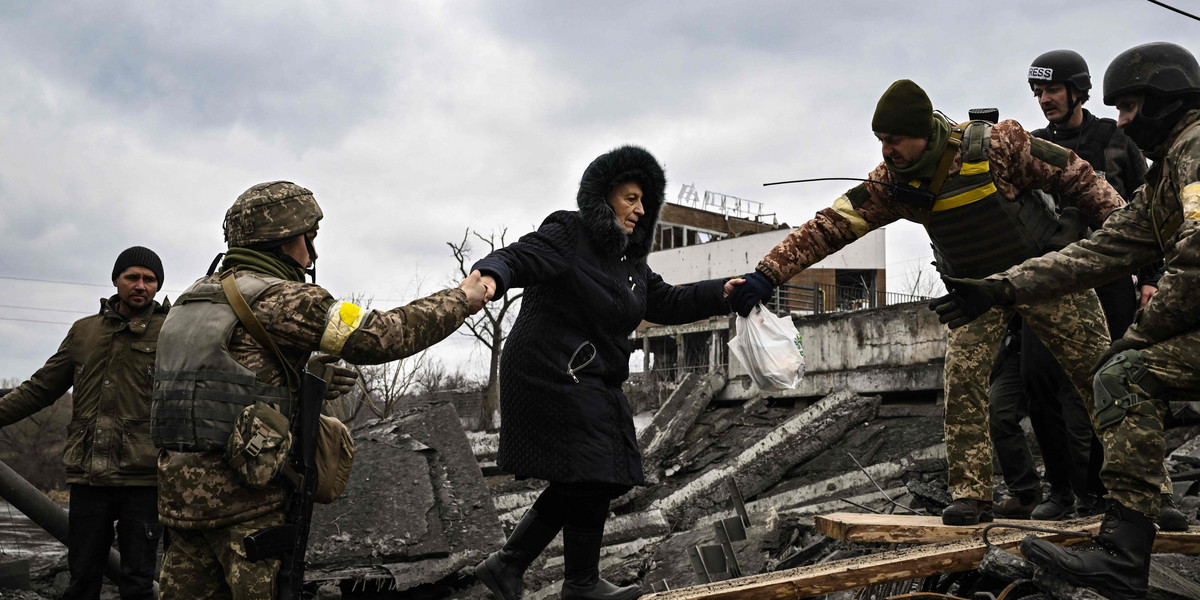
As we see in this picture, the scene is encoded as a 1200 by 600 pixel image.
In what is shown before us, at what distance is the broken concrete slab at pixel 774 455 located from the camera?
8.84m

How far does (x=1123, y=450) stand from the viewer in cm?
312

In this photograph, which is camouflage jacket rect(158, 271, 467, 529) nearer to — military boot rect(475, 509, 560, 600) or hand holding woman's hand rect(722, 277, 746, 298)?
military boot rect(475, 509, 560, 600)

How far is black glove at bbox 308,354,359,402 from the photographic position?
10.7ft

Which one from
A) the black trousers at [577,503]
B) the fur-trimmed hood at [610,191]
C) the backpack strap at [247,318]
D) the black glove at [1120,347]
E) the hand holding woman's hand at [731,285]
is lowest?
the black trousers at [577,503]

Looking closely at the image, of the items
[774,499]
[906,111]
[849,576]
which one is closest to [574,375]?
[849,576]

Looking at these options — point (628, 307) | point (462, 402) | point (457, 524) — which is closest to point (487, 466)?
point (457, 524)

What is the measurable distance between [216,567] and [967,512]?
124 inches

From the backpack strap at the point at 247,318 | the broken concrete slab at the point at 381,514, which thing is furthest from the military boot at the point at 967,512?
the broken concrete slab at the point at 381,514

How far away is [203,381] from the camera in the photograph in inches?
115

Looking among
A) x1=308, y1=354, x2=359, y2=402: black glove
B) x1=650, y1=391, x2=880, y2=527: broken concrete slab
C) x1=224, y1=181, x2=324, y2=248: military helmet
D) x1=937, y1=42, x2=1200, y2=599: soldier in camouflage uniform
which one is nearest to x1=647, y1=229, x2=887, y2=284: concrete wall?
x1=650, y1=391, x2=880, y2=527: broken concrete slab

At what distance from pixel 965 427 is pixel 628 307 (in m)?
1.68

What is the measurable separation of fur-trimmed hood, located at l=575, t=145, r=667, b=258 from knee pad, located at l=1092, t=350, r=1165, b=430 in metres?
1.94

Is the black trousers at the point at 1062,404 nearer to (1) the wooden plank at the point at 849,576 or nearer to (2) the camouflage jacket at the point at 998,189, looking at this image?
(2) the camouflage jacket at the point at 998,189

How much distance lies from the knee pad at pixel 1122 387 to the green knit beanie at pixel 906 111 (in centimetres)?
133
